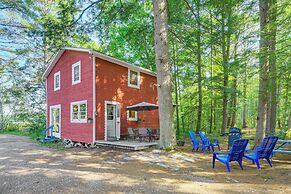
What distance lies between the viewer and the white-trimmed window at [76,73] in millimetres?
12008

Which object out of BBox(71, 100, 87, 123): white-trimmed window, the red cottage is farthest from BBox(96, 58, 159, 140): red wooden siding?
BBox(71, 100, 87, 123): white-trimmed window

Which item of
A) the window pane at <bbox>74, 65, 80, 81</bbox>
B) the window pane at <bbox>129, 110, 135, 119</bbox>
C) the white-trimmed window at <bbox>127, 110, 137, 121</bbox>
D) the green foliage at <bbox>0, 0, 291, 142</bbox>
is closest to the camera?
the green foliage at <bbox>0, 0, 291, 142</bbox>

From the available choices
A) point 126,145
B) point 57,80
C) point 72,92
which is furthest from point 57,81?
point 126,145

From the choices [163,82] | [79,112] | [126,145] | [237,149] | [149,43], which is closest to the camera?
[237,149]

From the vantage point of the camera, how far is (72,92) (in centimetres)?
1260

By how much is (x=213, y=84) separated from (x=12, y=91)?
2062cm

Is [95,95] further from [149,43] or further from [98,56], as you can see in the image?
[149,43]

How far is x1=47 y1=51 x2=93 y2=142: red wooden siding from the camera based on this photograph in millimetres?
10953

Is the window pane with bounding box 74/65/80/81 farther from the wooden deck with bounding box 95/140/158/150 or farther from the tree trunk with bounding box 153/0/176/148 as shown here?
the tree trunk with bounding box 153/0/176/148

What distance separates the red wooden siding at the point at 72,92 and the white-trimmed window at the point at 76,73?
9.2 inches

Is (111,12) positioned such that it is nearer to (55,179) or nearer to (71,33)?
(71,33)

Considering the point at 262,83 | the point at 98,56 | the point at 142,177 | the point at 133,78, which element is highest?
the point at 98,56

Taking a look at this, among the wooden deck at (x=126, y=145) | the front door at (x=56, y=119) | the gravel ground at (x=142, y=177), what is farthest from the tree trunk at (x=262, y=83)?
the front door at (x=56, y=119)

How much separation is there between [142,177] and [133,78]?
8701mm
